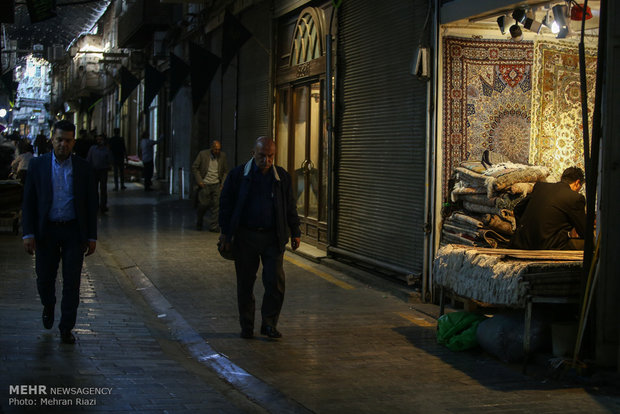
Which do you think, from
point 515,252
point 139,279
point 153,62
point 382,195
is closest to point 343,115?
point 382,195

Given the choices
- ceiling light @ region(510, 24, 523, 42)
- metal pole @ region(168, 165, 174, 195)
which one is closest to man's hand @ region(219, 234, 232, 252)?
ceiling light @ region(510, 24, 523, 42)

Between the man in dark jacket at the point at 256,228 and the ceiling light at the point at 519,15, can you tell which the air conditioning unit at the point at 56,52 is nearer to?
the ceiling light at the point at 519,15

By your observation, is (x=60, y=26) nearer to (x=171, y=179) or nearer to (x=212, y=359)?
(x=171, y=179)

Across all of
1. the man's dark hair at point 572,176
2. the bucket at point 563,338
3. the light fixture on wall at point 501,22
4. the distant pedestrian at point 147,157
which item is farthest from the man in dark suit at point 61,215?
the distant pedestrian at point 147,157

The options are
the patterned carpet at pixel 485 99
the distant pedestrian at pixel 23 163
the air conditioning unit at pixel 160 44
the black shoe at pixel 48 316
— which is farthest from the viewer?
the air conditioning unit at pixel 160 44

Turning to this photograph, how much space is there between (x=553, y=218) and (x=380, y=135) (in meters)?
3.72

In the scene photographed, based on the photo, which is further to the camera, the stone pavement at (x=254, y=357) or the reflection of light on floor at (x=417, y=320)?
the reflection of light on floor at (x=417, y=320)

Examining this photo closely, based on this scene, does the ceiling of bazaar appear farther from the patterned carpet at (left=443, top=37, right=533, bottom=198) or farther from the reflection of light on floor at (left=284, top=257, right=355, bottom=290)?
the patterned carpet at (left=443, top=37, right=533, bottom=198)

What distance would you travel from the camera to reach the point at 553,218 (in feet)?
26.8

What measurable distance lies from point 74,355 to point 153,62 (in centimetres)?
2395

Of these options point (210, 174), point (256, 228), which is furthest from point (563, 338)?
point (210, 174)

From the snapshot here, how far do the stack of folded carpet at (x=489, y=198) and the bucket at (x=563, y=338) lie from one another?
2138 mm

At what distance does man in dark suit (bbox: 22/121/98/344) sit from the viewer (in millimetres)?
7133

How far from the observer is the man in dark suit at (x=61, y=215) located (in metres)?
7.13
